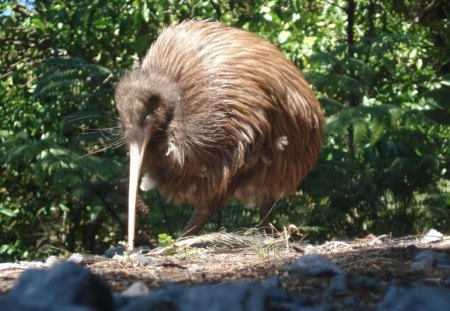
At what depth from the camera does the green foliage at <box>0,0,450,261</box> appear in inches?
290

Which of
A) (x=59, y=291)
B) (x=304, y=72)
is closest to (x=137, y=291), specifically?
(x=59, y=291)

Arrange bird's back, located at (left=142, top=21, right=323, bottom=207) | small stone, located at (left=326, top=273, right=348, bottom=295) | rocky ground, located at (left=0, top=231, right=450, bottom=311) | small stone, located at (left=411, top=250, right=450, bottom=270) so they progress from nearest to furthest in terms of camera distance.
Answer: rocky ground, located at (left=0, top=231, right=450, bottom=311), small stone, located at (left=326, top=273, right=348, bottom=295), small stone, located at (left=411, top=250, right=450, bottom=270), bird's back, located at (left=142, top=21, right=323, bottom=207)

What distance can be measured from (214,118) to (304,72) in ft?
6.66

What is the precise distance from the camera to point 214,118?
6.08 metres

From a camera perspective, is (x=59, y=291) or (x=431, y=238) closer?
(x=59, y=291)

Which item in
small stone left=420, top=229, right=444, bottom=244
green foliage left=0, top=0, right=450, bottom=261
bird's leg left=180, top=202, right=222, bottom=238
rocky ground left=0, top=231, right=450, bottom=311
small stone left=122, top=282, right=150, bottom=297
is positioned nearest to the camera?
rocky ground left=0, top=231, right=450, bottom=311

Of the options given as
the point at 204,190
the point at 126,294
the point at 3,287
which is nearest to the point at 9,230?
the point at 204,190

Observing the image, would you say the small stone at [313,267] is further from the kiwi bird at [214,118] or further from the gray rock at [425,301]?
the kiwi bird at [214,118]

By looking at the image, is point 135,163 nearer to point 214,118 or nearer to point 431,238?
point 214,118

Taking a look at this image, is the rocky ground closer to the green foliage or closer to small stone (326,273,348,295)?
small stone (326,273,348,295)

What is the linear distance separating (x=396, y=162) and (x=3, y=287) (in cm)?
449

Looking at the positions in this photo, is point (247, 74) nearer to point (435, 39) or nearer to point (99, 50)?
point (99, 50)

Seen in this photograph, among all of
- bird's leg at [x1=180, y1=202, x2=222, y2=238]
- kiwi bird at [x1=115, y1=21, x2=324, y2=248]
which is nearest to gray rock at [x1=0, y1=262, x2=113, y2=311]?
kiwi bird at [x1=115, y1=21, x2=324, y2=248]

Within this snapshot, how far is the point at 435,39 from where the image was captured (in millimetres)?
9836
